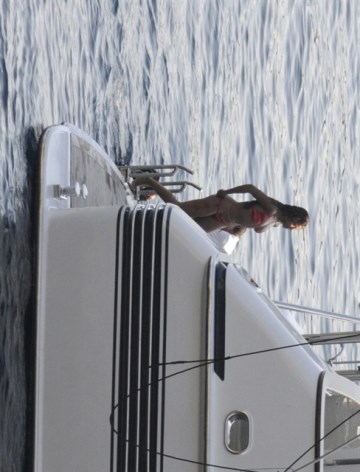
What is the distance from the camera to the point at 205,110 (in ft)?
37.8

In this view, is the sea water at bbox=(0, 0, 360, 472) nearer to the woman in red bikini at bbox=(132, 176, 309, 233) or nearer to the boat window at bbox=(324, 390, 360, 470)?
the woman in red bikini at bbox=(132, 176, 309, 233)

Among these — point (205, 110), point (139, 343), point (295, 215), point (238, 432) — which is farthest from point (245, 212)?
point (205, 110)

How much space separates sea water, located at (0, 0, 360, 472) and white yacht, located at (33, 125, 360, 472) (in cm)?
27

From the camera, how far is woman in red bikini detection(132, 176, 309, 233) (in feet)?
26.2

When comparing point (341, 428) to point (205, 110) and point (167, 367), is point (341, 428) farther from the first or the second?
point (205, 110)

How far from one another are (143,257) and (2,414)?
3.57 feet

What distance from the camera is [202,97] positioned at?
37.7 ft

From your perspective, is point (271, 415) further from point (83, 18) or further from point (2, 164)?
point (83, 18)

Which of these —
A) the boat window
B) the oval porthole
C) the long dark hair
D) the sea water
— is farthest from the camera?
the long dark hair

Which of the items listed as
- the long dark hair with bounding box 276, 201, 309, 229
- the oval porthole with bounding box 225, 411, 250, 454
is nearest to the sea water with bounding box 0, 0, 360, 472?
the oval porthole with bounding box 225, 411, 250, 454

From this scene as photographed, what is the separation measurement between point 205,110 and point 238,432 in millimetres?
6049

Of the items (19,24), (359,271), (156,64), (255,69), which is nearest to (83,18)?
(19,24)

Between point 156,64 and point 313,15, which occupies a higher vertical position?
point 313,15

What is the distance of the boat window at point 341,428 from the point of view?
5.99m
